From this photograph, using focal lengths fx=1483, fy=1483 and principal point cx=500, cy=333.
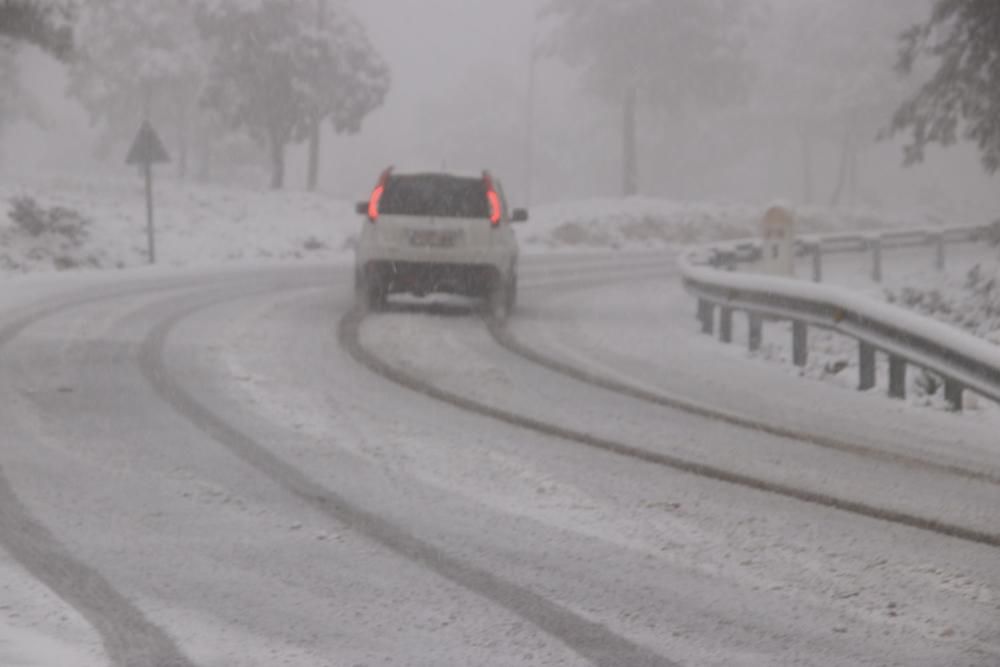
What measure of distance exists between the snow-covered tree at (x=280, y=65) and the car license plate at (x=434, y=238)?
1397 inches

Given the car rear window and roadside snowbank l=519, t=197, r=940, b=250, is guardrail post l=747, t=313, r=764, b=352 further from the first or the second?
roadside snowbank l=519, t=197, r=940, b=250

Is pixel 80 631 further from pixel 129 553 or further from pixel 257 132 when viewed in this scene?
pixel 257 132

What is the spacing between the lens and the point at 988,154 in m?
21.6

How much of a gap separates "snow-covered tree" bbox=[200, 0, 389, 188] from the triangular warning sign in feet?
82.7

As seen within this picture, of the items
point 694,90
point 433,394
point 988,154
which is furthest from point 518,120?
point 433,394

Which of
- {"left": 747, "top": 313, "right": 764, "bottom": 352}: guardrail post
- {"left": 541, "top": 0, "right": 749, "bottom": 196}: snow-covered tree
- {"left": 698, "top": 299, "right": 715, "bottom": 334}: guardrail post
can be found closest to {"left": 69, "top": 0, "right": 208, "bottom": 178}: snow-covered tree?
{"left": 541, "top": 0, "right": 749, "bottom": 196}: snow-covered tree

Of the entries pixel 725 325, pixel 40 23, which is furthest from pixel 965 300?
pixel 40 23

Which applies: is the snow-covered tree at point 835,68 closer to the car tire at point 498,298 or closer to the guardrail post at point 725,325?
the car tire at point 498,298

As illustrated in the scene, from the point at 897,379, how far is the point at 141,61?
51.8 meters

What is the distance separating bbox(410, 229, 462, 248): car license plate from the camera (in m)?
16.8

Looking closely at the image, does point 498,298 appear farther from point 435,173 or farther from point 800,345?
point 800,345

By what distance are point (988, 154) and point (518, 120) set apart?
93191 mm

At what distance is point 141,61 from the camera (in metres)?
58.8

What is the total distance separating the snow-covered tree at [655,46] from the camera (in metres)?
55.9
